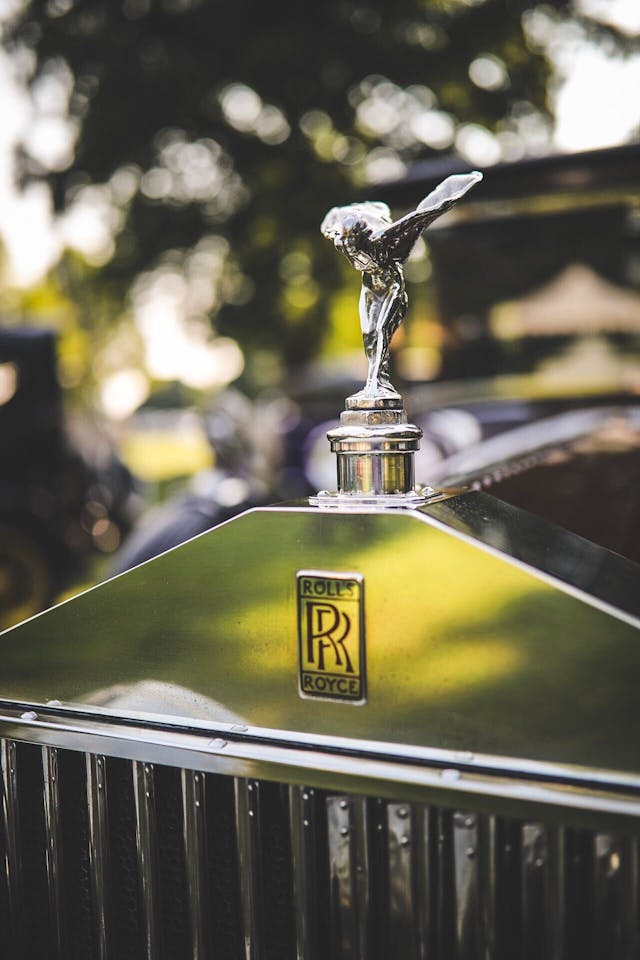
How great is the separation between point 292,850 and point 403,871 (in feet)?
0.48

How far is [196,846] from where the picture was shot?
1.11 meters

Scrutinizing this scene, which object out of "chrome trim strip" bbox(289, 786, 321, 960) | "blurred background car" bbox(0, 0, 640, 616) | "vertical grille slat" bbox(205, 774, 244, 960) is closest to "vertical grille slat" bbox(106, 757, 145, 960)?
"vertical grille slat" bbox(205, 774, 244, 960)

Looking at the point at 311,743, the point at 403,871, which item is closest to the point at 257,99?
the point at 311,743

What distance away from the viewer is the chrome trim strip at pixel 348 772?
3.04 ft

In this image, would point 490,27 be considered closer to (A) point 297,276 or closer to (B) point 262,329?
(A) point 297,276

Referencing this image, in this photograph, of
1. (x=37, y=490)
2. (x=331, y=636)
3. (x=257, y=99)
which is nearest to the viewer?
(x=331, y=636)

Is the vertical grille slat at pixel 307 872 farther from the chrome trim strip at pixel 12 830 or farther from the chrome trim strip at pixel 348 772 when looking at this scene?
the chrome trim strip at pixel 12 830

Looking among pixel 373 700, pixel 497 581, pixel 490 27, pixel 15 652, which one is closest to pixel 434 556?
pixel 497 581

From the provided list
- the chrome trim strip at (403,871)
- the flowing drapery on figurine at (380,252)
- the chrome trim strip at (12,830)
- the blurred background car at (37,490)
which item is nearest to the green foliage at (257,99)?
the blurred background car at (37,490)

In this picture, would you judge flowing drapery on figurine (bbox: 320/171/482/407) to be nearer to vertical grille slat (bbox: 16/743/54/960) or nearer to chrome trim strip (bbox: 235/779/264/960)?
chrome trim strip (bbox: 235/779/264/960)

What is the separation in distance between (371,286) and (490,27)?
952cm

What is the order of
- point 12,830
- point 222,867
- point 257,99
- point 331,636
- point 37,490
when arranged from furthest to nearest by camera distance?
point 257,99, point 37,490, point 12,830, point 222,867, point 331,636

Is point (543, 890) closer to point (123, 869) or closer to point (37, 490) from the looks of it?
point (123, 869)

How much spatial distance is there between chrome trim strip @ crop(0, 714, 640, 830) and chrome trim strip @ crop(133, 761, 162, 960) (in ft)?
0.09
